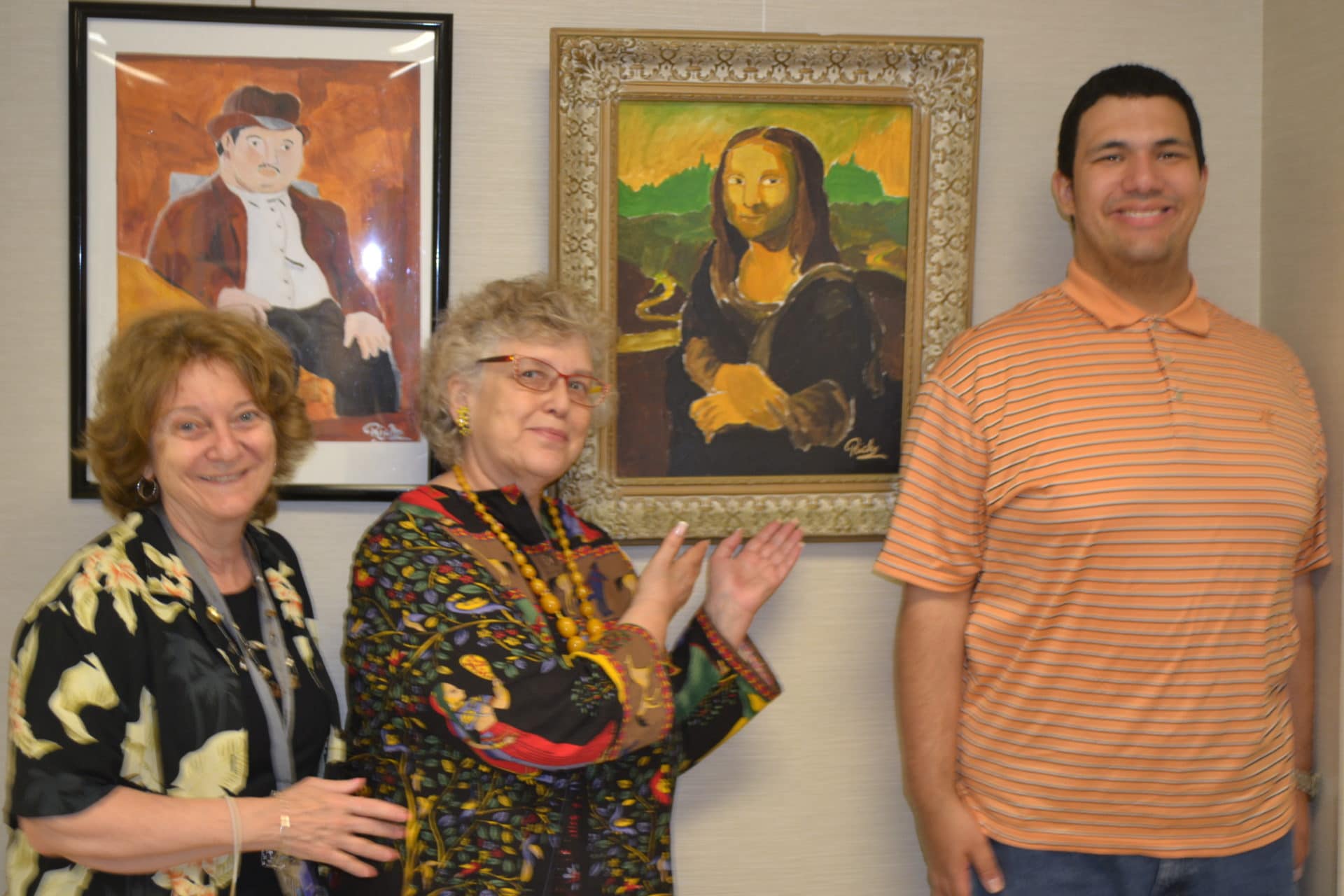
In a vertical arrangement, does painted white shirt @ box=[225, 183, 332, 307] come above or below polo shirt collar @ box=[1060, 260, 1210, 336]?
above

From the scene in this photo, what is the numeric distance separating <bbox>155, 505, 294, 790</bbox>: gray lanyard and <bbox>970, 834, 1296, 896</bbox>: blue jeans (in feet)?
3.54

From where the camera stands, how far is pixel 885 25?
2.07m

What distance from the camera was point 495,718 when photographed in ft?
4.45

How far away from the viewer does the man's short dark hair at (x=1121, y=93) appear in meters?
1.73

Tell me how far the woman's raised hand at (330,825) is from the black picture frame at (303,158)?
0.68m

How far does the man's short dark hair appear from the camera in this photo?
1726 mm

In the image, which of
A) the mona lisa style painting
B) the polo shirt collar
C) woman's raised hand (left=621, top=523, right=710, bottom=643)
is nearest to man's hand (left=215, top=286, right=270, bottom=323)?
the mona lisa style painting

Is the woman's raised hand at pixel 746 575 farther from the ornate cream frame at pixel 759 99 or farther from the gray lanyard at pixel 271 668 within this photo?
the gray lanyard at pixel 271 668

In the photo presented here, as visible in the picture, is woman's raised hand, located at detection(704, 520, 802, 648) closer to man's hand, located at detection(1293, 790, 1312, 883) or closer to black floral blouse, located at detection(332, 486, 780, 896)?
black floral blouse, located at detection(332, 486, 780, 896)

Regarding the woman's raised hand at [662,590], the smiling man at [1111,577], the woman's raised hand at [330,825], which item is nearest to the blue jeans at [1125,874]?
the smiling man at [1111,577]

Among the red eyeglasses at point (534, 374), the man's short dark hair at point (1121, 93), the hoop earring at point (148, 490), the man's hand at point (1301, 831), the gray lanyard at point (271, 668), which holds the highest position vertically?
the man's short dark hair at point (1121, 93)

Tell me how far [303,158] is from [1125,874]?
1.84 m

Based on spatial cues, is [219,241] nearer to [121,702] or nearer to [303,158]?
[303,158]
